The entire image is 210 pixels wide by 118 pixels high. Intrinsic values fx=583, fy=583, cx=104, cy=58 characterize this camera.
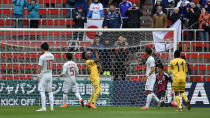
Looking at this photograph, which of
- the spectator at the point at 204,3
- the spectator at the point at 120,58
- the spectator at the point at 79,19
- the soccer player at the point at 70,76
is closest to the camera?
the soccer player at the point at 70,76

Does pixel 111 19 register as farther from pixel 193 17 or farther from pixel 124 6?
pixel 193 17

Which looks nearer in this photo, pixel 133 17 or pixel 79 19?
pixel 133 17

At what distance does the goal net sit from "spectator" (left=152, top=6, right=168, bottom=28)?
271cm

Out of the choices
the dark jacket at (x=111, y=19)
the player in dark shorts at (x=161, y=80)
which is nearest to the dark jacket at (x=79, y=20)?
the dark jacket at (x=111, y=19)

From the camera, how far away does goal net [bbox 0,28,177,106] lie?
782 inches

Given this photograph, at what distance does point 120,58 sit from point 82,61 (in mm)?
1415

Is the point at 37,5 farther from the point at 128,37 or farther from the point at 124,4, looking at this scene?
the point at 128,37

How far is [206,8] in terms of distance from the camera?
23000 mm

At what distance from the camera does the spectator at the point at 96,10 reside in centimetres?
2350

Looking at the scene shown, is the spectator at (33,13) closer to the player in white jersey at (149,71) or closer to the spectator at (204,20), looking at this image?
the spectator at (204,20)

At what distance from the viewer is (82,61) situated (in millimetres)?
20438

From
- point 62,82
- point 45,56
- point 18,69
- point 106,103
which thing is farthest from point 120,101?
point 45,56

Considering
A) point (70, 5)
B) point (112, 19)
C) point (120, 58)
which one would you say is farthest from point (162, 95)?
point (70, 5)

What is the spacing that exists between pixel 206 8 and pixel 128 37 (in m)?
4.56
